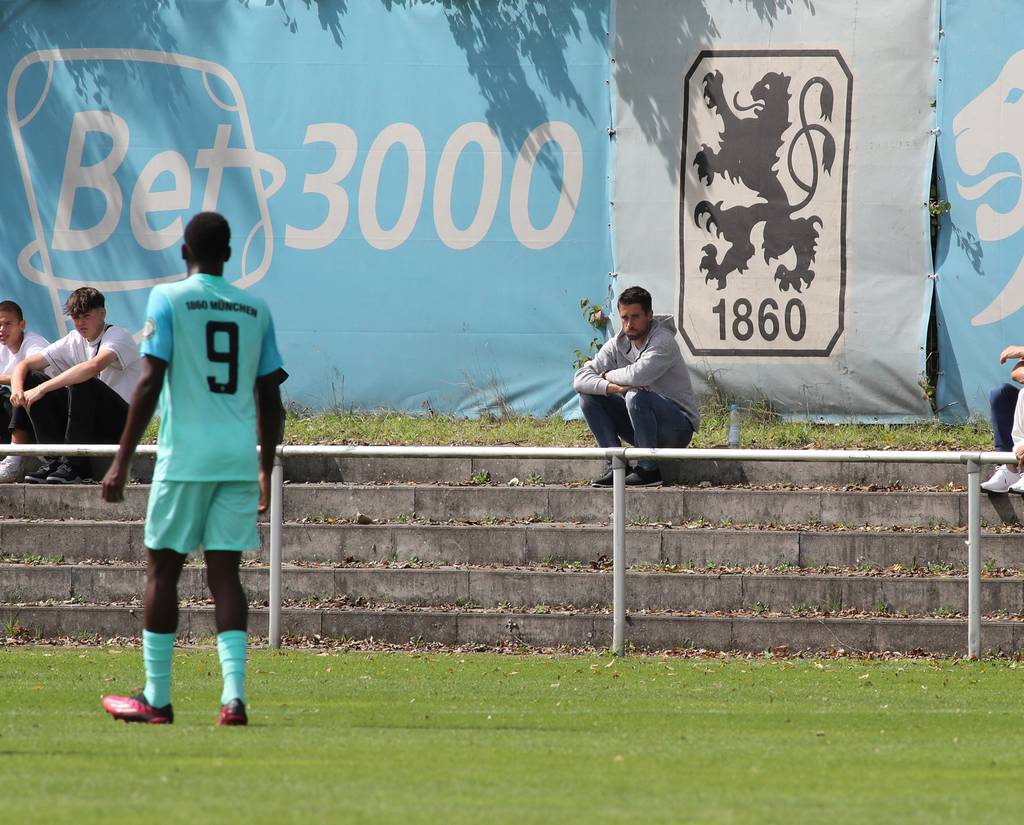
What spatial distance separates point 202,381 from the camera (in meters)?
4.30

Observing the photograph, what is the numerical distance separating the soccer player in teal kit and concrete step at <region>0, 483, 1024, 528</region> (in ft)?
13.9

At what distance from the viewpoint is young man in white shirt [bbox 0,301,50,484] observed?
898 centimetres

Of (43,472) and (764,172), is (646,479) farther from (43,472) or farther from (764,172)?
(43,472)

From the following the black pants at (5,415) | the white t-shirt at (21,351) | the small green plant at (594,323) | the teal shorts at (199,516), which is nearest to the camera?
the teal shorts at (199,516)

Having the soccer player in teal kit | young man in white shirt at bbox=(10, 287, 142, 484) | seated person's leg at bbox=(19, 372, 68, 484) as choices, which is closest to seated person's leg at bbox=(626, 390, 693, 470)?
young man in white shirt at bbox=(10, 287, 142, 484)

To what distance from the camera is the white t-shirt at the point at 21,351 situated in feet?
31.3

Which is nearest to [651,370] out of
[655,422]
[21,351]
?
[655,422]

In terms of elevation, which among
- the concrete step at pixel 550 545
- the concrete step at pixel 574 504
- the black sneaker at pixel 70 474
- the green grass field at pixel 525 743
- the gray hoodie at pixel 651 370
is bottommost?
the green grass field at pixel 525 743

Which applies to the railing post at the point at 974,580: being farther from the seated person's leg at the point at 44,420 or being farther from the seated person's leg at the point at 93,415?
the seated person's leg at the point at 44,420

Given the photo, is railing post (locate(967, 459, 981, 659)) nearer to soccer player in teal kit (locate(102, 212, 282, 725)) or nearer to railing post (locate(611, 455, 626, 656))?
railing post (locate(611, 455, 626, 656))

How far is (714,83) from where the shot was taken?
11.1 metres

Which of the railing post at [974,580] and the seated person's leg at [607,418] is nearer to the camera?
the railing post at [974,580]

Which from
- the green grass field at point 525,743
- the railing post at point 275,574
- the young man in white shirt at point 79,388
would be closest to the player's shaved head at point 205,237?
the green grass field at point 525,743

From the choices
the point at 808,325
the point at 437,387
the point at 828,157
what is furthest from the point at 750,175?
the point at 437,387
